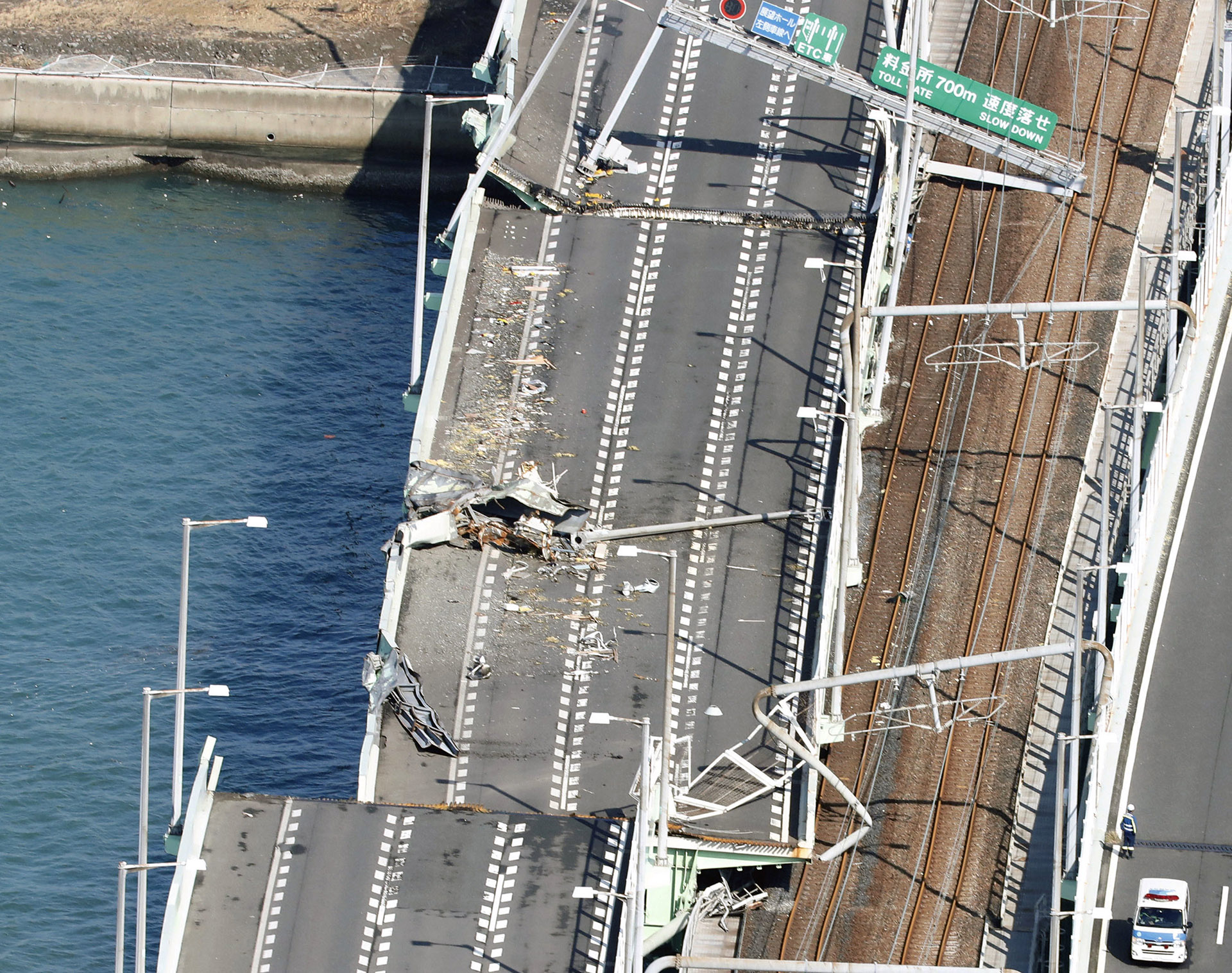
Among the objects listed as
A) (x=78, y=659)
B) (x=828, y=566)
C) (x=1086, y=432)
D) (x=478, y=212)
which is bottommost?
(x=78, y=659)

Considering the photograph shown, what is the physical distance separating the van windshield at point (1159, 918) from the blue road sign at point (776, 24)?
108 ft

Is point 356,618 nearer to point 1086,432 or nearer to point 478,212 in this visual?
point 478,212

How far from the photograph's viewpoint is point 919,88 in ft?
255

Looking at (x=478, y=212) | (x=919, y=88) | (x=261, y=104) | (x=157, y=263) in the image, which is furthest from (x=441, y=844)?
(x=261, y=104)

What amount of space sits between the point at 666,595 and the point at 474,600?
241 inches

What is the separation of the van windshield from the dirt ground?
59.8 metres

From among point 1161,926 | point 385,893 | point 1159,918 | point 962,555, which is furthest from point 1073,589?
point 385,893

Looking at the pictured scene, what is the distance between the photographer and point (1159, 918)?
6569 centimetres

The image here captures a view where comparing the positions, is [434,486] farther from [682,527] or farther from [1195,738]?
[1195,738]

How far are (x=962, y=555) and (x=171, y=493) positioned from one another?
3171cm

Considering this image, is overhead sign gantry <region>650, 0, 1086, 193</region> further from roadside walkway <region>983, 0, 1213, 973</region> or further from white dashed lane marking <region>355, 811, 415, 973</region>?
white dashed lane marking <region>355, 811, 415, 973</region>

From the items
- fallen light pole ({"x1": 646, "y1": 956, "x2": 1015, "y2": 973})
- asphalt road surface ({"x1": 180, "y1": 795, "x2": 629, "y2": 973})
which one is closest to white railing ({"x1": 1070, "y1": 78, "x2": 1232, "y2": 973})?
fallen light pole ({"x1": 646, "y1": 956, "x2": 1015, "y2": 973})

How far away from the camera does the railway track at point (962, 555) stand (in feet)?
221

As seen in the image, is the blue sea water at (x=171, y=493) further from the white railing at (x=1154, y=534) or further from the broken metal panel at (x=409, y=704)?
the white railing at (x=1154, y=534)
